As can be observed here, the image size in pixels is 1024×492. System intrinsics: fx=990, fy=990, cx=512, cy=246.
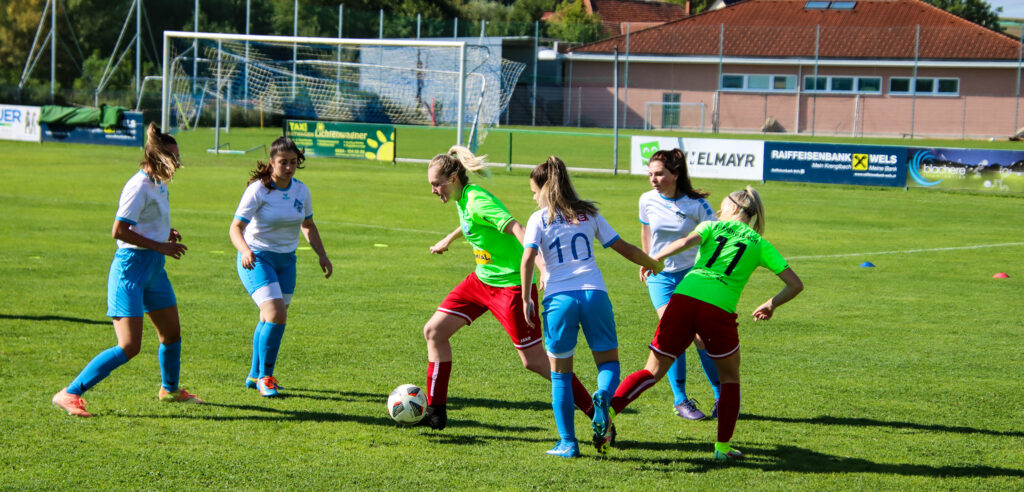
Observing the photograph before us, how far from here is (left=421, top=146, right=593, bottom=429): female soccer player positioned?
6.61m

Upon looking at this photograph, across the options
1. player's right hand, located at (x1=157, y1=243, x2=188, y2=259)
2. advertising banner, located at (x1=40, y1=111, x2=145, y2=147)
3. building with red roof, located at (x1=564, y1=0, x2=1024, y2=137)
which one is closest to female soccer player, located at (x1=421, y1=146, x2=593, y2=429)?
player's right hand, located at (x1=157, y1=243, x2=188, y2=259)

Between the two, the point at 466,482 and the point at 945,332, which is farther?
the point at 945,332

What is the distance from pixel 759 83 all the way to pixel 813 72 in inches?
129

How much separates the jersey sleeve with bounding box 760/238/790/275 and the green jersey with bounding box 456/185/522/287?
164cm

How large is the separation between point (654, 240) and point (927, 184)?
22730 mm

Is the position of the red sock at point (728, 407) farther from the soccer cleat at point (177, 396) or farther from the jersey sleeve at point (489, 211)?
the soccer cleat at point (177, 396)

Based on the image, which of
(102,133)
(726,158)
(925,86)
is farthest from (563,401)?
(925,86)

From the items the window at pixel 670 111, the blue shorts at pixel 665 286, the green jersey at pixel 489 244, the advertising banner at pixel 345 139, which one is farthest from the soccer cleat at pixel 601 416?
the window at pixel 670 111

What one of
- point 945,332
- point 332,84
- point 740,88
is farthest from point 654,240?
point 740,88

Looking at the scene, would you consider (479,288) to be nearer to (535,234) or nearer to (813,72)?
(535,234)

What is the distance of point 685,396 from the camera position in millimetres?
7539

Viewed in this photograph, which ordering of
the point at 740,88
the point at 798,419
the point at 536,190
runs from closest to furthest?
the point at 536,190, the point at 798,419, the point at 740,88

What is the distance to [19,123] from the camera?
1628 inches

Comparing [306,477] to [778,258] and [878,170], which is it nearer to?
[778,258]
